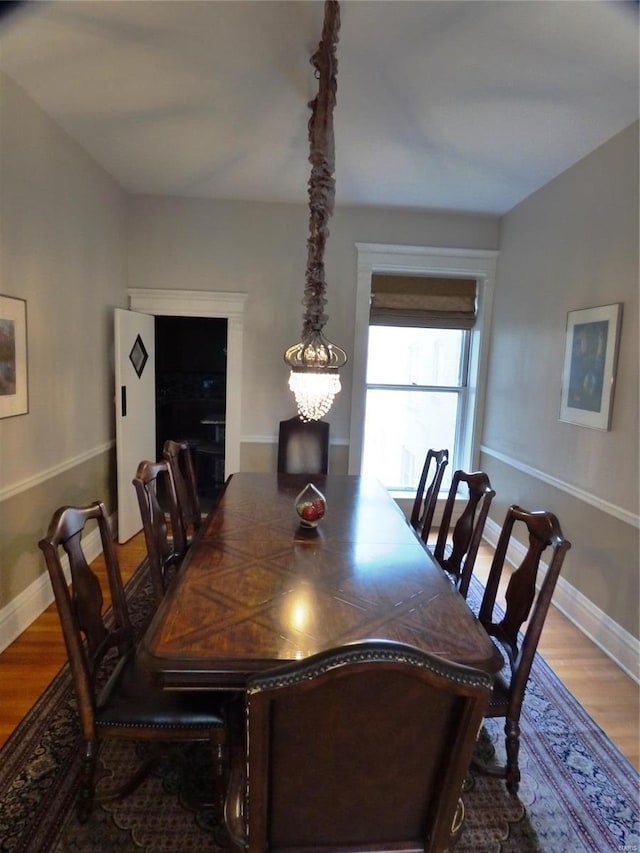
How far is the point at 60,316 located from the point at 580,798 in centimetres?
348

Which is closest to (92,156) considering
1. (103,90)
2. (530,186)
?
(103,90)

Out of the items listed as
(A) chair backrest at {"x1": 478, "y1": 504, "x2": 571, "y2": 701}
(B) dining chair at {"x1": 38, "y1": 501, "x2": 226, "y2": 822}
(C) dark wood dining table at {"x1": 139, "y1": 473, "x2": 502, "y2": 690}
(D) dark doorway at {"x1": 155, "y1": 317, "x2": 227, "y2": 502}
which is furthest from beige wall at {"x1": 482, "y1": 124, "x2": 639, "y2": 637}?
(D) dark doorway at {"x1": 155, "y1": 317, "x2": 227, "y2": 502}

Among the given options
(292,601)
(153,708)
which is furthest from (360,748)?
(153,708)

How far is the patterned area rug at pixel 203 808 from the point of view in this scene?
1.55m

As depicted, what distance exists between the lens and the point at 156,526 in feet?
6.73

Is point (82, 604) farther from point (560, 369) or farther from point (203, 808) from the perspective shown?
point (560, 369)

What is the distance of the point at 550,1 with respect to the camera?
1.77 meters

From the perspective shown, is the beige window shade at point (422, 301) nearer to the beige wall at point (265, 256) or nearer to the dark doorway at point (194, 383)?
the beige wall at point (265, 256)

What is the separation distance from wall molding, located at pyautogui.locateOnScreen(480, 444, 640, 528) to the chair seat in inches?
87.6

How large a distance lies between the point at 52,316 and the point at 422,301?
299 cm

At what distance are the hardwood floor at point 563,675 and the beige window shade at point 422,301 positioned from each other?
2656 millimetres

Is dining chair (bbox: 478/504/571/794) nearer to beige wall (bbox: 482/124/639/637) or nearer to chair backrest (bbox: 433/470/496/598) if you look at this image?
chair backrest (bbox: 433/470/496/598)

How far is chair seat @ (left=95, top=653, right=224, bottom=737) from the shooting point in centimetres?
145

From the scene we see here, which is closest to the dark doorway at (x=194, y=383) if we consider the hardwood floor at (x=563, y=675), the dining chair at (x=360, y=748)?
the hardwood floor at (x=563, y=675)
